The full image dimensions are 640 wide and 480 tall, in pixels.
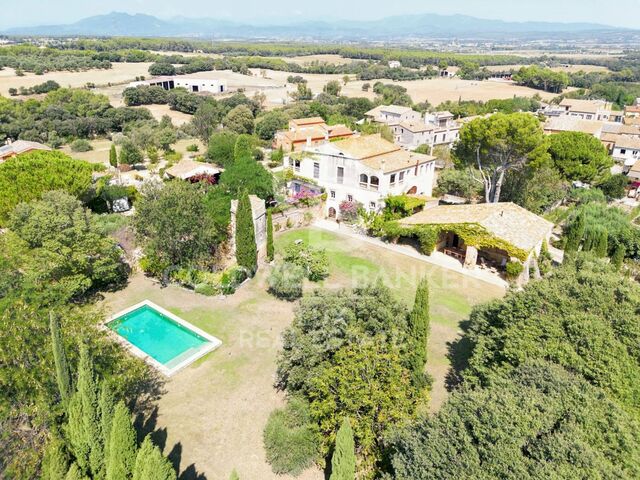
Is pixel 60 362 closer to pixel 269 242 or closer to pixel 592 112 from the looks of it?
pixel 269 242

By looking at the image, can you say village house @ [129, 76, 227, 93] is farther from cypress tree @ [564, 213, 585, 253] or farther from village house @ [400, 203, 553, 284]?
cypress tree @ [564, 213, 585, 253]

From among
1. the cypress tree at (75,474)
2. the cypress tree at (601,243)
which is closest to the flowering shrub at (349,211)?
the cypress tree at (601,243)

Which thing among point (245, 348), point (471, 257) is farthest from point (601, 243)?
point (245, 348)

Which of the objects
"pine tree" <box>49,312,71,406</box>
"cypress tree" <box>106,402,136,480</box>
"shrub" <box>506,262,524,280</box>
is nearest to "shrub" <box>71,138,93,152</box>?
"pine tree" <box>49,312,71,406</box>

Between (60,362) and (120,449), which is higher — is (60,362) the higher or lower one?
the higher one

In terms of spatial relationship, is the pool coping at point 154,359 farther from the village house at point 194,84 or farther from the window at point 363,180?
the village house at point 194,84
